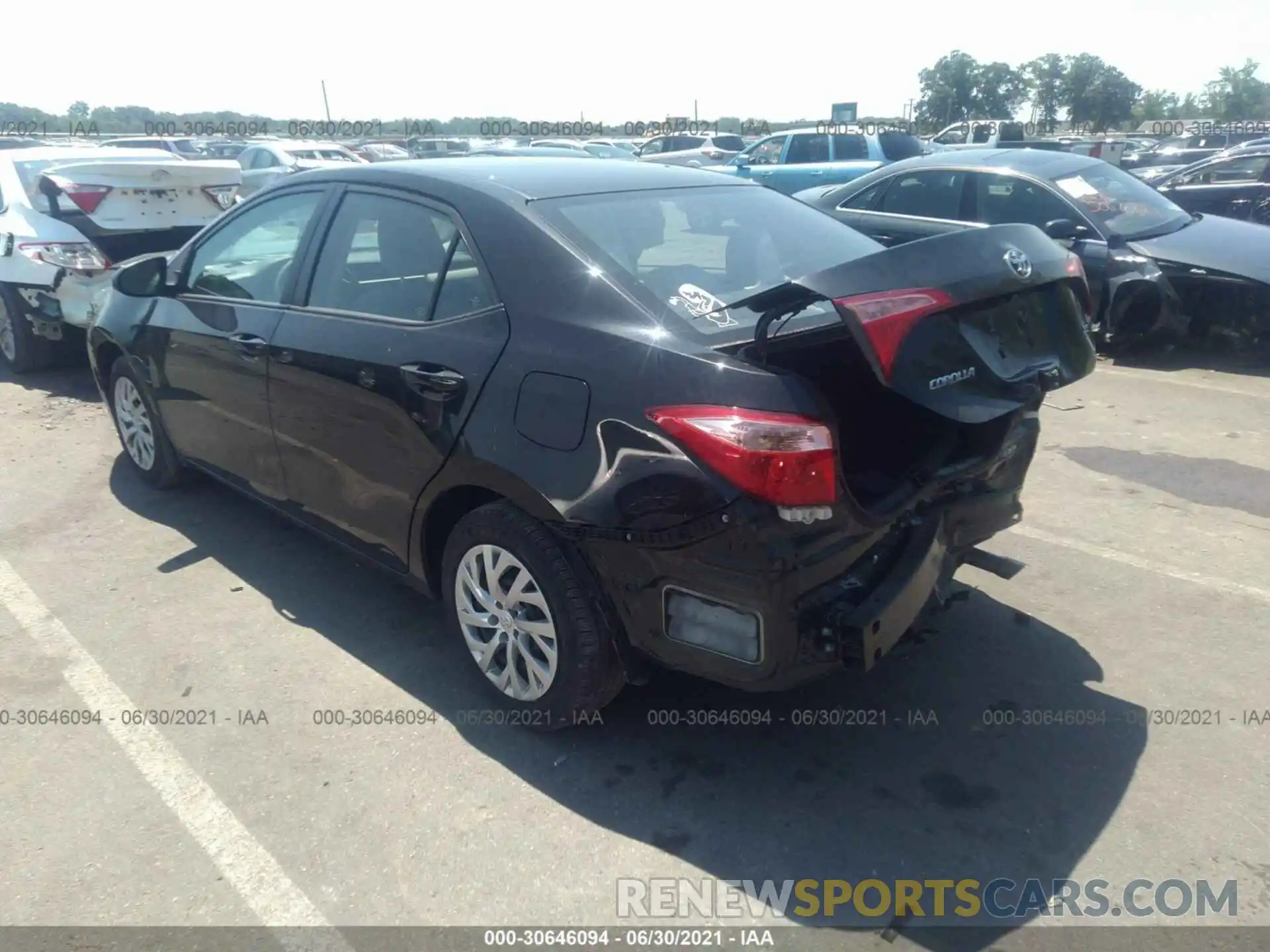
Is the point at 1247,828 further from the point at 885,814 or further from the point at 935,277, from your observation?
the point at 935,277

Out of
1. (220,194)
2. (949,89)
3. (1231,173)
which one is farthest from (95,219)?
(949,89)

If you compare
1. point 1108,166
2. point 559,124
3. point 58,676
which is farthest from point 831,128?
point 559,124

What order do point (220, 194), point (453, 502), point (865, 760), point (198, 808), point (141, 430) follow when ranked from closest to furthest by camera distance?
point (198, 808), point (865, 760), point (453, 502), point (141, 430), point (220, 194)

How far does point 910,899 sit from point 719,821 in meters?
0.57

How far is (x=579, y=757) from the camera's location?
3.15m

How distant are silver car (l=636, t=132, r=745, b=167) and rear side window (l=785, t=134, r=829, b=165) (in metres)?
9.95

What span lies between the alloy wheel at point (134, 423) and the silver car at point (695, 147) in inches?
847

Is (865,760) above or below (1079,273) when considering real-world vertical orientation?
below

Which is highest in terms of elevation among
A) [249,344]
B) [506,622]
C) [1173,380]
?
[249,344]

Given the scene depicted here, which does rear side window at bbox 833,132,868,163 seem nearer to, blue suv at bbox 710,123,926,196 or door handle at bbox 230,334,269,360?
blue suv at bbox 710,123,926,196

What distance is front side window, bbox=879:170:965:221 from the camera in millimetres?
8250

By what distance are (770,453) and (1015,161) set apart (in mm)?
6870

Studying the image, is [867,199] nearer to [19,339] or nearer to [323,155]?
[19,339]

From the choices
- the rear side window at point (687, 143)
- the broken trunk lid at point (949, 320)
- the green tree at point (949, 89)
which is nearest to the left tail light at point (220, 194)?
the broken trunk lid at point (949, 320)
